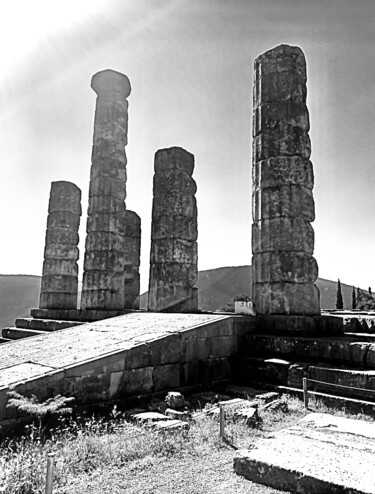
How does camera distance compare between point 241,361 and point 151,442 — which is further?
point 241,361

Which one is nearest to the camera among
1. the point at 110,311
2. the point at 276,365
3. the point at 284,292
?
the point at 276,365

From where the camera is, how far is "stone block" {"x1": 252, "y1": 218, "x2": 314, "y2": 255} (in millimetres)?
8297

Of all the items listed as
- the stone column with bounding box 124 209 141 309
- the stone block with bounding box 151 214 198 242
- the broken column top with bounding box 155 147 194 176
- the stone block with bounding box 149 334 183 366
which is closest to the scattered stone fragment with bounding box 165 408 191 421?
the stone block with bounding box 149 334 183 366

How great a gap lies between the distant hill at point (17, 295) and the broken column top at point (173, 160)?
34.4 m

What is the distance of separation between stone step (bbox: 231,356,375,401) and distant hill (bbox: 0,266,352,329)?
35.0 m

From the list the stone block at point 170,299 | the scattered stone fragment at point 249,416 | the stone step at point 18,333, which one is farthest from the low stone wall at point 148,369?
the stone step at point 18,333

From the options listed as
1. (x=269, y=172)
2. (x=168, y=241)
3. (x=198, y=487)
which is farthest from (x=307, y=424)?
(x=168, y=241)

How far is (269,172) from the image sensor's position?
8.62 meters

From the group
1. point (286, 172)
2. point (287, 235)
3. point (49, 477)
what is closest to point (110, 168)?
point (286, 172)

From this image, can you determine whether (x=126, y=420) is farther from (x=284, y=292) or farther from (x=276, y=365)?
(x=284, y=292)

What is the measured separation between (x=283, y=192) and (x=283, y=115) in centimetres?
174

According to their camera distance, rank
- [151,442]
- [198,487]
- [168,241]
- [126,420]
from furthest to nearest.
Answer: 1. [168,241]
2. [126,420]
3. [151,442]
4. [198,487]

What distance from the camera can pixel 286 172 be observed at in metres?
8.49

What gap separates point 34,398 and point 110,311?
27.4 ft
